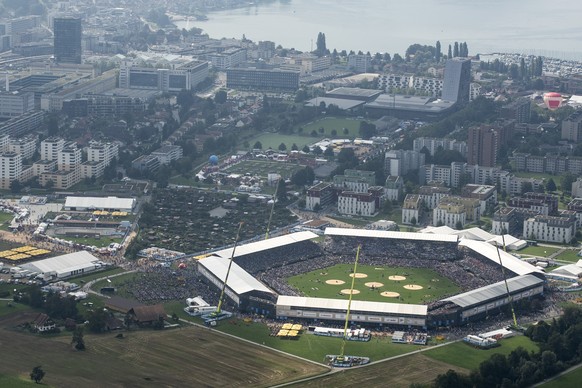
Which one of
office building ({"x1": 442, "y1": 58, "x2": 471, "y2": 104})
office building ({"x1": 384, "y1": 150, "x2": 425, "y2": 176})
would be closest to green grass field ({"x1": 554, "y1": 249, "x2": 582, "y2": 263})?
office building ({"x1": 384, "y1": 150, "x2": 425, "y2": 176})

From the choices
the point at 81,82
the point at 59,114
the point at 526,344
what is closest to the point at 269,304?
the point at 526,344

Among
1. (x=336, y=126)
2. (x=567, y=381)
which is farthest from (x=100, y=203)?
(x=567, y=381)

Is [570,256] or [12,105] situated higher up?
[12,105]

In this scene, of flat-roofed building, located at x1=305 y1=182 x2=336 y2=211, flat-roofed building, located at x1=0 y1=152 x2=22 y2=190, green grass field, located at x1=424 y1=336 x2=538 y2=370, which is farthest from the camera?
flat-roofed building, located at x1=0 y1=152 x2=22 y2=190

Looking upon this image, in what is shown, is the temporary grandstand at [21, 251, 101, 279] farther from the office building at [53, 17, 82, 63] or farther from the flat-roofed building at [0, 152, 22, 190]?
the office building at [53, 17, 82, 63]

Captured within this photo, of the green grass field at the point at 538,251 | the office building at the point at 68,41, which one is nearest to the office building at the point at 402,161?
the green grass field at the point at 538,251

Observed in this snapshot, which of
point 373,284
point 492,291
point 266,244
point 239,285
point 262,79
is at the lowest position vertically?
point 373,284

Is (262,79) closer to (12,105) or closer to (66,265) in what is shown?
(12,105)

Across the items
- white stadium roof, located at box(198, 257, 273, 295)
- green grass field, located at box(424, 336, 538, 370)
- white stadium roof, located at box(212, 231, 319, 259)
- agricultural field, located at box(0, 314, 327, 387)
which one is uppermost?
white stadium roof, located at box(212, 231, 319, 259)
